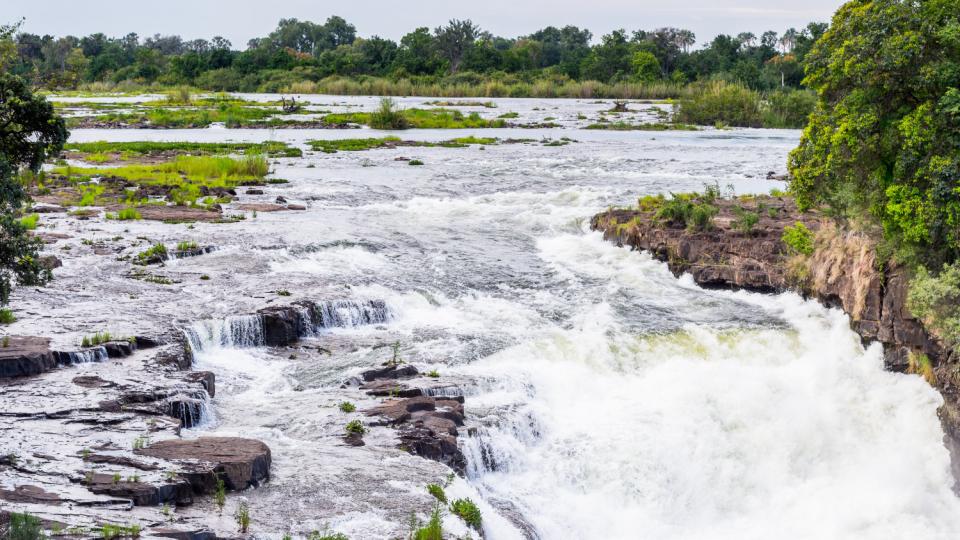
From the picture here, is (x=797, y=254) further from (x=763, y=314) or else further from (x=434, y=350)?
(x=434, y=350)

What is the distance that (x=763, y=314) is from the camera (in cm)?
2211

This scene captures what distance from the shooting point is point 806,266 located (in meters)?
22.7

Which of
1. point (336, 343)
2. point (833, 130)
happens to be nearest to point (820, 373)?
point (833, 130)

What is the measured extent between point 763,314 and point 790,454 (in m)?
6.55

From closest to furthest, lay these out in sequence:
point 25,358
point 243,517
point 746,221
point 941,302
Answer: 1. point 243,517
2. point 25,358
3. point 941,302
4. point 746,221

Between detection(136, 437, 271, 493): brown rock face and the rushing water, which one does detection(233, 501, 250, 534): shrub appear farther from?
detection(136, 437, 271, 493): brown rock face

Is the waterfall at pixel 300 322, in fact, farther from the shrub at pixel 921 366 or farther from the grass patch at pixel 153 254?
the shrub at pixel 921 366

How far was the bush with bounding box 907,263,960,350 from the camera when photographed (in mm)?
15650

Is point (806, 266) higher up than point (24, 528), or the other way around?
point (806, 266)

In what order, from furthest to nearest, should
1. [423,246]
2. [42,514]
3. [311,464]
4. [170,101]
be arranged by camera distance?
[170,101], [423,246], [311,464], [42,514]

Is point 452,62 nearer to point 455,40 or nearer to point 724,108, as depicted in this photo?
point 455,40

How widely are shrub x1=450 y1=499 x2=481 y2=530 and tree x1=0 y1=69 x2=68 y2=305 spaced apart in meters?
5.89

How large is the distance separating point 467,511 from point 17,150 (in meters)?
7.21

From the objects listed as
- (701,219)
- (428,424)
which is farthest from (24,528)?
(701,219)
